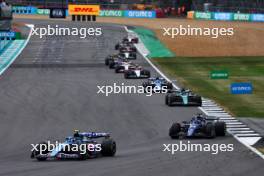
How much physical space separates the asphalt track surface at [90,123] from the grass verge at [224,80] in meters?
2.62

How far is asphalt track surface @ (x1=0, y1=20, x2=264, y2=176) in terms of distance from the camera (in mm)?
21984

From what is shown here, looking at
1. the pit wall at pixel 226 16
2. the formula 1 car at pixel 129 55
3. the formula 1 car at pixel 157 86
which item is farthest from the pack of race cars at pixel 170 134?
the pit wall at pixel 226 16

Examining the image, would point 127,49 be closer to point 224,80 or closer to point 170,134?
point 224,80

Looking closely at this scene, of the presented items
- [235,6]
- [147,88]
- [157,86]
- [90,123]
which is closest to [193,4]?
[235,6]

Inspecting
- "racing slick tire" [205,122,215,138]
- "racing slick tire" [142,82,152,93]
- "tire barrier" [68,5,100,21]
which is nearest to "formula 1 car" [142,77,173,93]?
"racing slick tire" [142,82,152,93]

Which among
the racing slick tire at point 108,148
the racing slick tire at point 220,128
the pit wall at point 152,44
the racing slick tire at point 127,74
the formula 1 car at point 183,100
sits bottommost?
the pit wall at point 152,44

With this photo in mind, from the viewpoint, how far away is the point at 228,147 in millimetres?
26109

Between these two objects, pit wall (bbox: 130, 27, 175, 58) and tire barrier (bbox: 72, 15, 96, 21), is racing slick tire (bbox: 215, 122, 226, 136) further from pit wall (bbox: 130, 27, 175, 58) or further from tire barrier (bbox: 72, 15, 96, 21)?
tire barrier (bbox: 72, 15, 96, 21)

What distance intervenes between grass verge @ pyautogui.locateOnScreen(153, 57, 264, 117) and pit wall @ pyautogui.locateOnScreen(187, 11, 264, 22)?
4057cm

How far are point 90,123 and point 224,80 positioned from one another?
67.1ft

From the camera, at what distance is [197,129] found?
2823 centimetres

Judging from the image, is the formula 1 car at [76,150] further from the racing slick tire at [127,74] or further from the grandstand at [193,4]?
the grandstand at [193,4]

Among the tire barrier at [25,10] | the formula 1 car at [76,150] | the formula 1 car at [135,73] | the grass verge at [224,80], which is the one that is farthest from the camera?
the tire barrier at [25,10]

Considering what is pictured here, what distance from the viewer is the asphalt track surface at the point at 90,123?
72.1 feet
